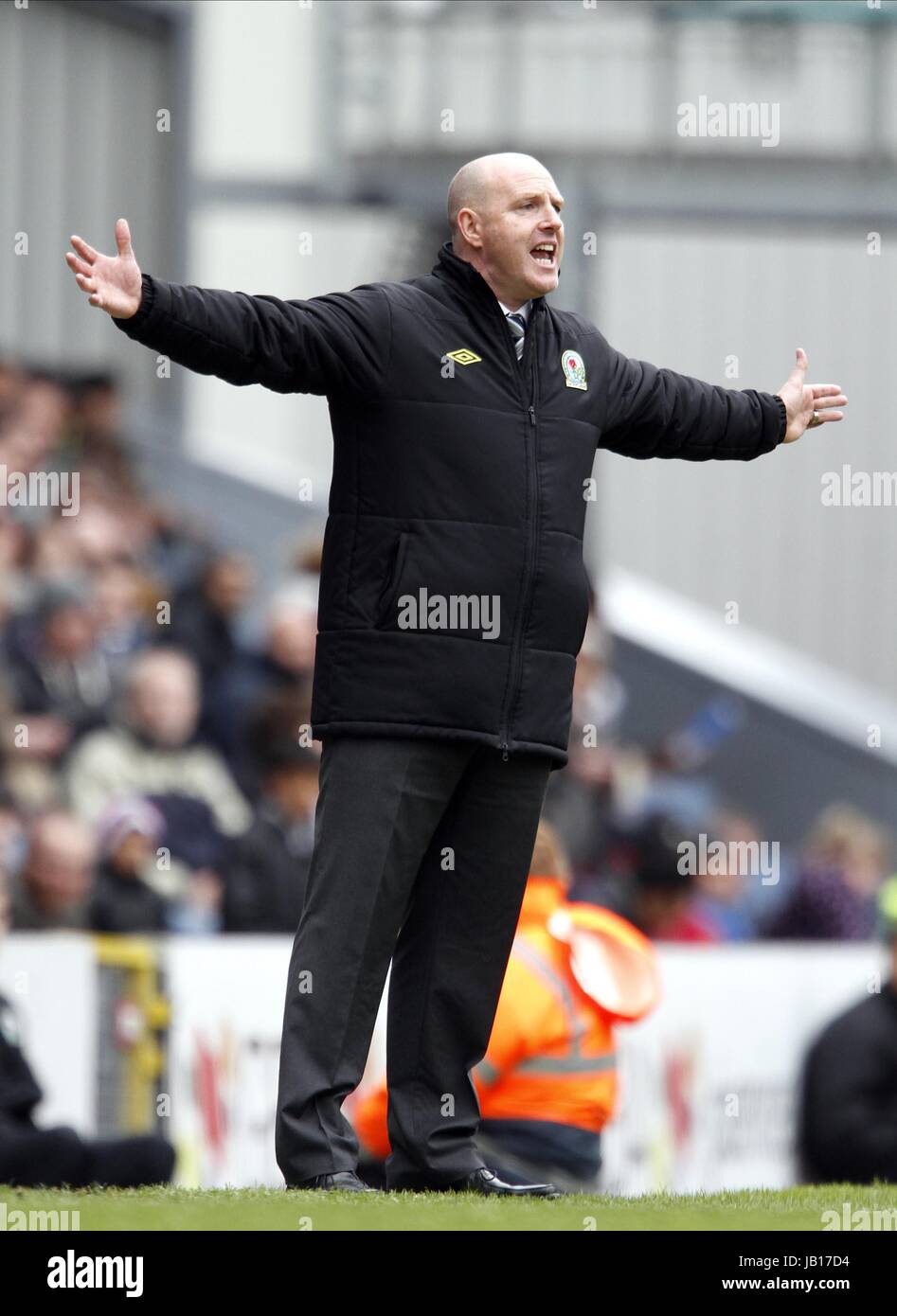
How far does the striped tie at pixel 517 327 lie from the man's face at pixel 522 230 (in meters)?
0.07

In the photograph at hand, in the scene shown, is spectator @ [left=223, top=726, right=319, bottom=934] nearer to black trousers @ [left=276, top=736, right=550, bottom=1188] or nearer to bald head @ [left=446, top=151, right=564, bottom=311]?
black trousers @ [left=276, top=736, right=550, bottom=1188]

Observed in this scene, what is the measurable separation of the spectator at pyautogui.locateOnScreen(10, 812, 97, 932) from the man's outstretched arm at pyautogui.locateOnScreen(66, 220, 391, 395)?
4.27 meters

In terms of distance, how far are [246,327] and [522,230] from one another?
702 mm

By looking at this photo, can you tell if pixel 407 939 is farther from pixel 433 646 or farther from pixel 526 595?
pixel 526 595

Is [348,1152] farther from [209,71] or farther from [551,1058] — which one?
[209,71]

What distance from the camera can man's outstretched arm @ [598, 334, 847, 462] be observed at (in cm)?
555

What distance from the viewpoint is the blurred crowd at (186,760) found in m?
9.51

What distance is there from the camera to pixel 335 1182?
5.06 metres

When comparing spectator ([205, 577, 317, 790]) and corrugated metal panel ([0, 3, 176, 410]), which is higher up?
corrugated metal panel ([0, 3, 176, 410])

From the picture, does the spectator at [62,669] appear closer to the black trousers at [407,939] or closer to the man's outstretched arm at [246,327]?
the black trousers at [407,939]

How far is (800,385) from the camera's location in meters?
5.88

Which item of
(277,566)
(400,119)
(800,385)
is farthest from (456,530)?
(400,119)

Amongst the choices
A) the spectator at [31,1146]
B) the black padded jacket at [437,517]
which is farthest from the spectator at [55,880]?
the black padded jacket at [437,517]

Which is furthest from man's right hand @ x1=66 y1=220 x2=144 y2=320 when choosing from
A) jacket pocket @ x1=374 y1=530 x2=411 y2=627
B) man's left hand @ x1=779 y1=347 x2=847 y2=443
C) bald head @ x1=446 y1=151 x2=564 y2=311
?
man's left hand @ x1=779 y1=347 x2=847 y2=443
